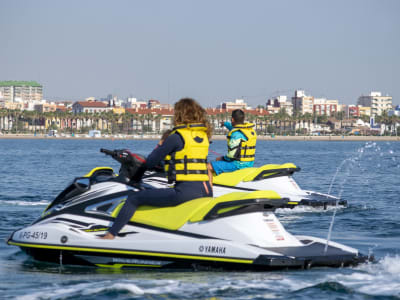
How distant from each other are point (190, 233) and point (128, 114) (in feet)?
582

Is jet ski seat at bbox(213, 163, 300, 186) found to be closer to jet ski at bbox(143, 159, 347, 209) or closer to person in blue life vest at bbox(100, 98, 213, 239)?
jet ski at bbox(143, 159, 347, 209)

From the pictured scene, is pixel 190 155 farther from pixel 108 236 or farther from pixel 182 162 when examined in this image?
pixel 108 236

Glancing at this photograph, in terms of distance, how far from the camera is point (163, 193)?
795cm

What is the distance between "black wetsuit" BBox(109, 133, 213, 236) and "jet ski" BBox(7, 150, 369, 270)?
0.08 metres

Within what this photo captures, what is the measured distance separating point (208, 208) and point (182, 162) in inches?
21.9

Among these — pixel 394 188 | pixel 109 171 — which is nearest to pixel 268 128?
pixel 394 188

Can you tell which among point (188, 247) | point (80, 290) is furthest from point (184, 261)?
point (80, 290)

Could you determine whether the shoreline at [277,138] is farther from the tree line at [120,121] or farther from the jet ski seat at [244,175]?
the jet ski seat at [244,175]

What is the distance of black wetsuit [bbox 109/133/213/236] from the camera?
25.5 feet

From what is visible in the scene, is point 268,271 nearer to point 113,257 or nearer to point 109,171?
point 113,257

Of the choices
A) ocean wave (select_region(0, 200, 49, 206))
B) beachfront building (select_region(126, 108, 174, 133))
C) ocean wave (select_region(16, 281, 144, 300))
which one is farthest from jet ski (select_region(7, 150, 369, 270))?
beachfront building (select_region(126, 108, 174, 133))

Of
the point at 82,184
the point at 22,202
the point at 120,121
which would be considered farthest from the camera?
the point at 120,121

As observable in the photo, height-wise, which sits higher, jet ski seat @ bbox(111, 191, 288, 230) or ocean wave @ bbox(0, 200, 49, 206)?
jet ski seat @ bbox(111, 191, 288, 230)

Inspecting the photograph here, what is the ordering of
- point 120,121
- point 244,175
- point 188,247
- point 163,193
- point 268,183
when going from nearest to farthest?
point 188,247 → point 163,193 → point 244,175 → point 268,183 → point 120,121
